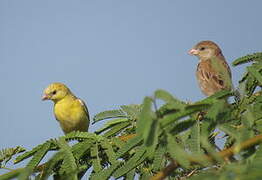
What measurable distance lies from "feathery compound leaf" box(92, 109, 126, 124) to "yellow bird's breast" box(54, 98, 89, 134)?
313 centimetres

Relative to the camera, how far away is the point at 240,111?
7.71 ft

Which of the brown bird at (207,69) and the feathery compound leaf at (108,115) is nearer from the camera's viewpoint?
the feathery compound leaf at (108,115)

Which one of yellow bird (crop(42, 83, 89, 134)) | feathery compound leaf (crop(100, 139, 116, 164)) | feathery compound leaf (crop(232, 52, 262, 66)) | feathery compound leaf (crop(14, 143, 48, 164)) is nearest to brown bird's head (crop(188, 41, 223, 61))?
yellow bird (crop(42, 83, 89, 134))

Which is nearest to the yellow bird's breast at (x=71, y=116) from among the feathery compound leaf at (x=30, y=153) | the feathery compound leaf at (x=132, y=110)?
the feathery compound leaf at (x=132, y=110)

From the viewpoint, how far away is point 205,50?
364 inches

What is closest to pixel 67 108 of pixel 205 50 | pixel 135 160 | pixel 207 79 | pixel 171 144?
pixel 207 79

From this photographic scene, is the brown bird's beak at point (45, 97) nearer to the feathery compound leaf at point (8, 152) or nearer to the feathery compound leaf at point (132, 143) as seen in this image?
the feathery compound leaf at point (8, 152)

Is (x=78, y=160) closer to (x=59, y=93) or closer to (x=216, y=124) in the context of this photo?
(x=216, y=124)

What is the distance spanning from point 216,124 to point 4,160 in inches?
77.2

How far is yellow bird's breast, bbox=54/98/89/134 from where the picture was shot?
7234 millimetres

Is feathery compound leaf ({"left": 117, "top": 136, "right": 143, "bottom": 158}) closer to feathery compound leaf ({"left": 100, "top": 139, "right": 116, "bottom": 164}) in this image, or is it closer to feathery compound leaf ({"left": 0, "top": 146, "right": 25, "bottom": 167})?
feathery compound leaf ({"left": 100, "top": 139, "right": 116, "bottom": 164})

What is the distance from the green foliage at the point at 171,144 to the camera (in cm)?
130

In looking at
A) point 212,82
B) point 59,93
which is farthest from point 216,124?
point 59,93

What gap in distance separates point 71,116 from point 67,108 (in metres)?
0.20
